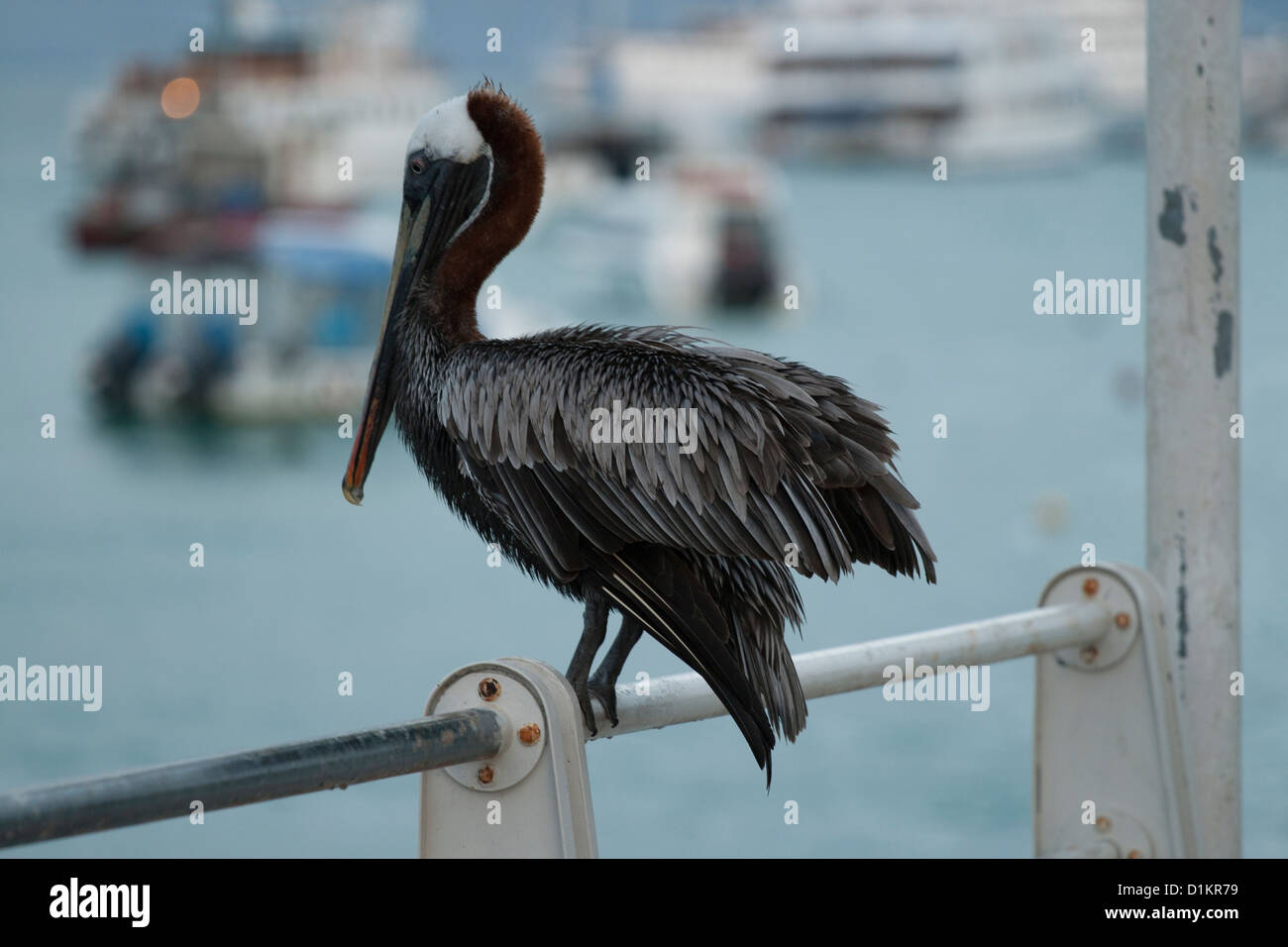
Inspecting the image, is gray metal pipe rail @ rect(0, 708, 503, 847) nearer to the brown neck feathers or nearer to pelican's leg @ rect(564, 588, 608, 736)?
pelican's leg @ rect(564, 588, 608, 736)

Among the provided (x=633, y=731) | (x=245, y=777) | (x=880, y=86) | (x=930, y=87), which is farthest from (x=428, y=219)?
(x=930, y=87)

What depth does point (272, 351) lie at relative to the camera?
29.3 m

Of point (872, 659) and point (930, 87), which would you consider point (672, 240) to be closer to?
point (930, 87)

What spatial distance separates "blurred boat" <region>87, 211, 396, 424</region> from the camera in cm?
2809

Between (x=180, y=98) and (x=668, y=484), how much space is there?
47631 millimetres

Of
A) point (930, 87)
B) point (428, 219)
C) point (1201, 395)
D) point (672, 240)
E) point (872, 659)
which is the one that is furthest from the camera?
point (930, 87)

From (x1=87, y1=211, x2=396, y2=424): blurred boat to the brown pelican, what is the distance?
24.8m

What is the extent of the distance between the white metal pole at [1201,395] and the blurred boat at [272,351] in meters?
24.9

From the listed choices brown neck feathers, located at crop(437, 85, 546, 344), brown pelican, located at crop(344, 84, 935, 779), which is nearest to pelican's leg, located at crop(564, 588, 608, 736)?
brown pelican, located at crop(344, 84, 935, 779)

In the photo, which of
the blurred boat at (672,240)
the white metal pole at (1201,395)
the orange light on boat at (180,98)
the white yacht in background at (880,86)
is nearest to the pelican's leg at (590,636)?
the white metal pole at (1201,395)

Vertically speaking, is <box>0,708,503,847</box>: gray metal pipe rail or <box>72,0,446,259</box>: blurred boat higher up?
<box>72,0,446,259</box>: blurred boat

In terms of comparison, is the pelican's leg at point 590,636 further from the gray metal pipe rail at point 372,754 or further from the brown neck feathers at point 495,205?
the brown neck feathers at point 495,205
